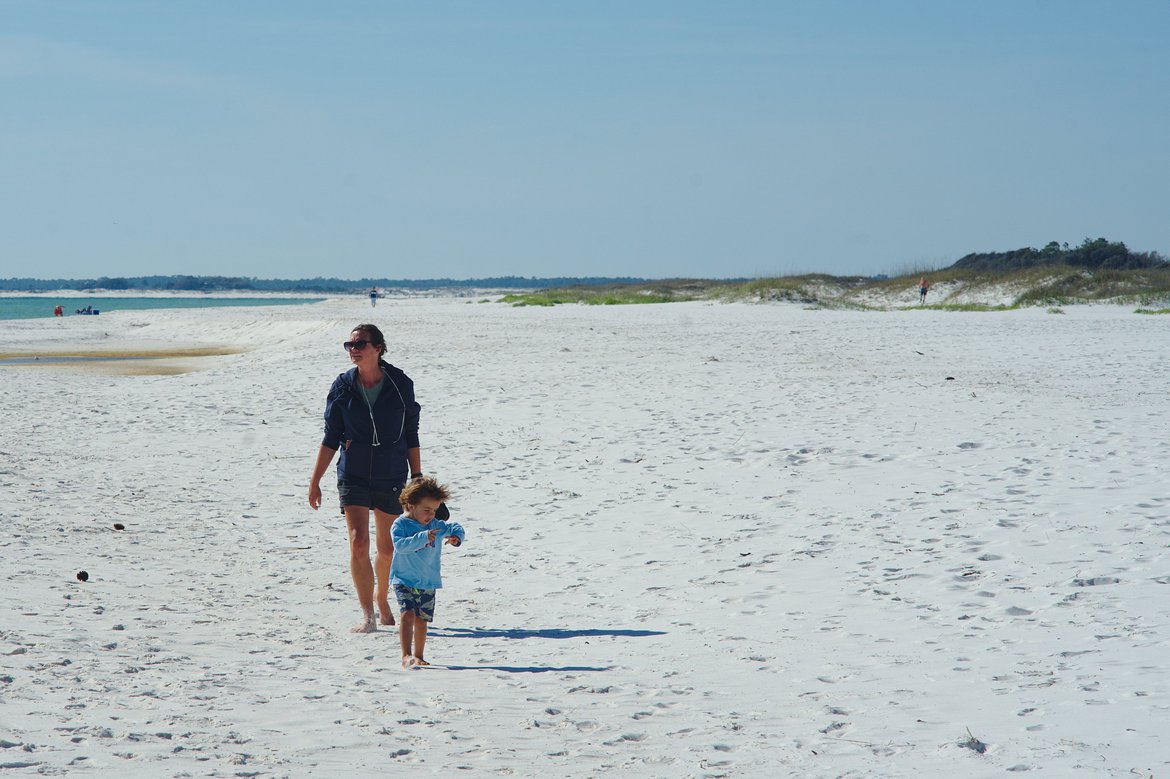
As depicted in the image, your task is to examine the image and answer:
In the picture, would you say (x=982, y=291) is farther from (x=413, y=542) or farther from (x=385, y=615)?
(x=413, y=542)

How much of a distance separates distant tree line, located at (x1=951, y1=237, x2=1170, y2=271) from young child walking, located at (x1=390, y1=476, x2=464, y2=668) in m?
56.8

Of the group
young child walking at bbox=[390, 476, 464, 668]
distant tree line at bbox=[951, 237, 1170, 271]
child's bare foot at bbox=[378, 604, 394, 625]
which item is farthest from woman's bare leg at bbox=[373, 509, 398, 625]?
distant tree line at bbox=[951, 237, 1170, 271]

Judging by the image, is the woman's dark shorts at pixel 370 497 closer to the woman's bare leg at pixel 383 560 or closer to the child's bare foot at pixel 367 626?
the woman's bare leg at pixel 383 560

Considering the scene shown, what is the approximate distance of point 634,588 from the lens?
8016 mm

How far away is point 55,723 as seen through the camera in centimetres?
473

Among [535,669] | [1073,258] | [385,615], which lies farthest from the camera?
[1073,258]

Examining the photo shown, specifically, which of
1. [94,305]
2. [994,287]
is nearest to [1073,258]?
[994,287]

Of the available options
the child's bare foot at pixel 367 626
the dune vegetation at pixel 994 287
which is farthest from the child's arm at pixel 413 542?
the dune vegetation at pixel 994 287

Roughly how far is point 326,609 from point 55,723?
2978 mm

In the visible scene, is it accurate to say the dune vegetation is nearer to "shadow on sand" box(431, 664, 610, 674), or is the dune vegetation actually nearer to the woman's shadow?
the woman's shadow

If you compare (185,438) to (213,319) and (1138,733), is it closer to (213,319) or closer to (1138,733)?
(1138,733)

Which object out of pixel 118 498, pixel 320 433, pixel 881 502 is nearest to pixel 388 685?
pixel 881 502

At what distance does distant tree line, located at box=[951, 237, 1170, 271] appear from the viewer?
217 feet

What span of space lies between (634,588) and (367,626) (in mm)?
2028
